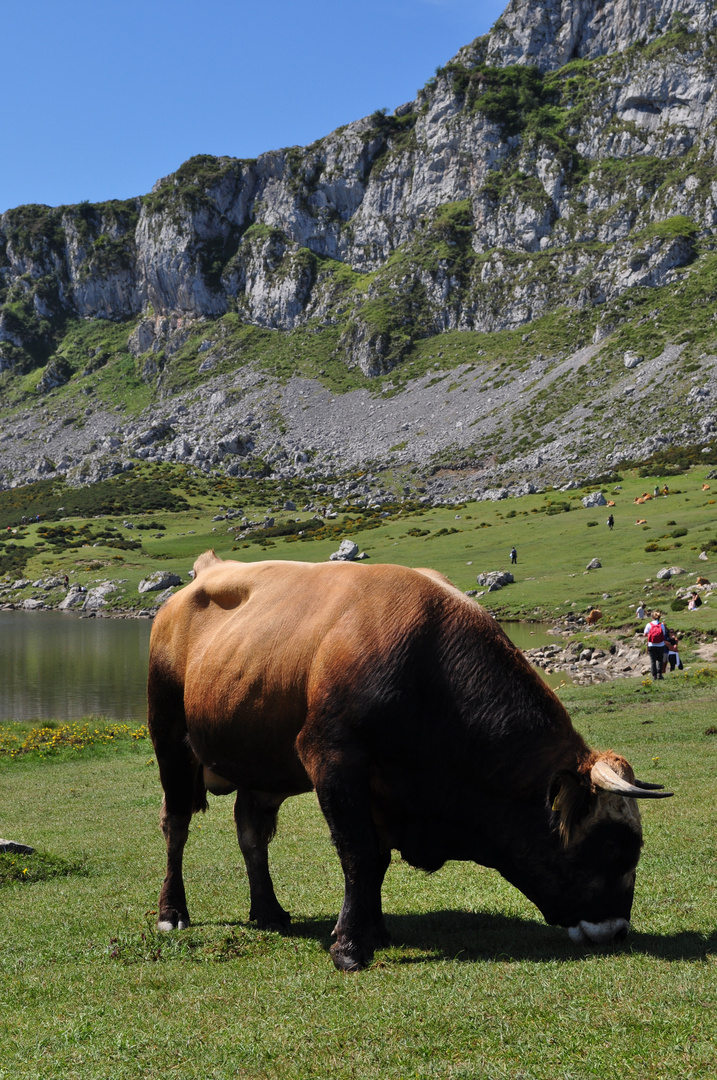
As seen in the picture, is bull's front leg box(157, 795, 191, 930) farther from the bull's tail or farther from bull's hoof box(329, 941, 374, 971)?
bull's hoof box(329, 941, 374, 971)

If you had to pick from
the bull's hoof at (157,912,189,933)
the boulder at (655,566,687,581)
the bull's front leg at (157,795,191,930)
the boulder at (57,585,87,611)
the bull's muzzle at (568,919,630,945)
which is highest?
the bull's muzzle at (568,919,630,945)

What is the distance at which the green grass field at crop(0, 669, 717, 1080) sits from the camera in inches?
192

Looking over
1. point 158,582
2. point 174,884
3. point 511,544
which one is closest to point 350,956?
point 174,884

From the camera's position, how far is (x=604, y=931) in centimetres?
674

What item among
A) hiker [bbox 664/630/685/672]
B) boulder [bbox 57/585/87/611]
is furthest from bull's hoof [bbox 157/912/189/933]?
boulder [bbox 57/585/87/611]

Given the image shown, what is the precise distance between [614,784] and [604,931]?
1.43m

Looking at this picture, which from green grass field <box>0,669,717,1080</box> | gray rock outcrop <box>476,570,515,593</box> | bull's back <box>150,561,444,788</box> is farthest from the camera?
gray rock outcrop <box>476,570,515,593</box>

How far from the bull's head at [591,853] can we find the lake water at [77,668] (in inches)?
1214

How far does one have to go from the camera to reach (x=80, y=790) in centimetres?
1984

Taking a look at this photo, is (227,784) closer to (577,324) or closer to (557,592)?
(557,592)

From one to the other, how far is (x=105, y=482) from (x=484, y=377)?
85.2m

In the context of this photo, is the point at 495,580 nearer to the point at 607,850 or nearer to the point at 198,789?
the point at 198,789

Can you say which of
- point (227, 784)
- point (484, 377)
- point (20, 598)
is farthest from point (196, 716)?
point (484, 377)

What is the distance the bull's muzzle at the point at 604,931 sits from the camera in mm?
6742
